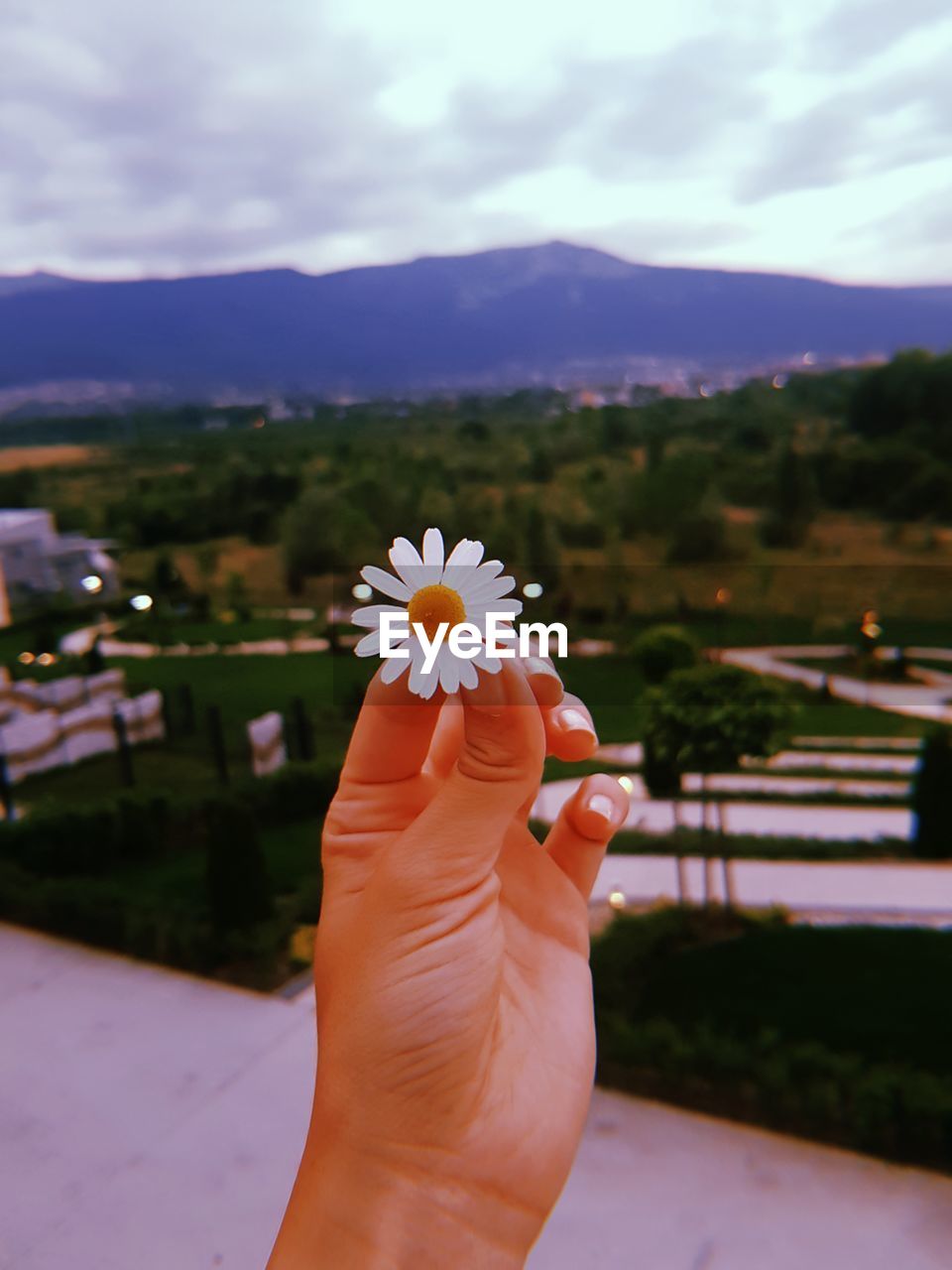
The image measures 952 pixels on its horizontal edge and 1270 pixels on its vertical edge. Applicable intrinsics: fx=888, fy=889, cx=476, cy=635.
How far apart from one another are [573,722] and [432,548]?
315 millimetres

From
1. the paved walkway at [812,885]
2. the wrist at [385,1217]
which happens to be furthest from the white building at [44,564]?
the wrist at [385,1217]

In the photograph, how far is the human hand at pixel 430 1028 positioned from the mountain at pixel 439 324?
51.8ft

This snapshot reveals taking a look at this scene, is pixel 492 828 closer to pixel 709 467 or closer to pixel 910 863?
pixel 910 863

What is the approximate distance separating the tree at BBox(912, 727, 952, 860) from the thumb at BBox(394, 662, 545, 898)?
619 cm

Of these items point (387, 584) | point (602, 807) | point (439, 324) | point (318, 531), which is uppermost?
point (439, 324)

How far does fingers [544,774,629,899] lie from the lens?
1.20 meters

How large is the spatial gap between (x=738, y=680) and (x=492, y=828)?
4018mm

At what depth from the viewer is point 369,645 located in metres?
0.86

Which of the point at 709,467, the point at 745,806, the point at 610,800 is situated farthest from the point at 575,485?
the point at 610,800

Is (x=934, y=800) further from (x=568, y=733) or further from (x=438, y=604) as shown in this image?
(x=438, y=604)

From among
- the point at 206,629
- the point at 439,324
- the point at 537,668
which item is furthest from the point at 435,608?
the point at 439,324

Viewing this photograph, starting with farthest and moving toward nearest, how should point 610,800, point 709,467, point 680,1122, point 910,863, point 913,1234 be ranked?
→ point 709,467
point 910,863
point 680,1122
point 913,1234
point 610,800

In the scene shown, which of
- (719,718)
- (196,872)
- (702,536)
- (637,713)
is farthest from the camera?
(702,536)

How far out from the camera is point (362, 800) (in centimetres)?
105
